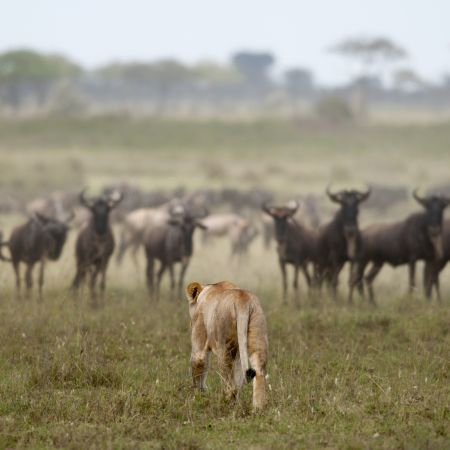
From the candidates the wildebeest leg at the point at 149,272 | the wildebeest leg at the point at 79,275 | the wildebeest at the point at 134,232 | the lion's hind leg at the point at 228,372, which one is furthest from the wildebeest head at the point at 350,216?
the lion's hind leg at the point at 228,372

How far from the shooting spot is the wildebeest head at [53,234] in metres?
14.9

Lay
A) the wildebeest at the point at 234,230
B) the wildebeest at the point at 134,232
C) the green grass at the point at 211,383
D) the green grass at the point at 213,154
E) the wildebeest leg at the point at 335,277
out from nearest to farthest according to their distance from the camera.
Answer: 1. the green grass at the point at 211,383
2. the wildebeest leg at the point at 335,277
3. the wildebeest at the point at 134,232
4. the wildebeest at the point at 234,230
5. the green grass at the point at 213,154

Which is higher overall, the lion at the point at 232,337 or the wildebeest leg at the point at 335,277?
the lion at the point at 232,337

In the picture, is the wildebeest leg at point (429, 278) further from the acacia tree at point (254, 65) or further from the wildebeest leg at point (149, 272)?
the acacia tree at point (254, 65)

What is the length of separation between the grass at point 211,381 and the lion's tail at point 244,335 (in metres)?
0.41

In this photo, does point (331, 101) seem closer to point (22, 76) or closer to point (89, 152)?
point (89, 152)

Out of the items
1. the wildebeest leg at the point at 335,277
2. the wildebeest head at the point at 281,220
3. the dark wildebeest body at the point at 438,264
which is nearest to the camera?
the wildebeest leg at the point at 335,277

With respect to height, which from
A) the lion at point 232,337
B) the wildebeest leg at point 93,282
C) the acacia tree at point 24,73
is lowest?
the wildebeest leg at point 93,282

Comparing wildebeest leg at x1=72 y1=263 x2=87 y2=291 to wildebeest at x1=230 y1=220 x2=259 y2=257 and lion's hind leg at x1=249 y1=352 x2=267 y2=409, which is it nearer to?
wildebeest at x1=230 y1=220 x2=259 y2=257

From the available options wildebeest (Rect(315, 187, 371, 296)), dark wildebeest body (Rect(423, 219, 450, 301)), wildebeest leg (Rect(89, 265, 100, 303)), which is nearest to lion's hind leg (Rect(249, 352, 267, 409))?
wildebeest leg (Rect(89, 265, 100, 303))

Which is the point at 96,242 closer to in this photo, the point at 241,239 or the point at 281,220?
the point at 281,220

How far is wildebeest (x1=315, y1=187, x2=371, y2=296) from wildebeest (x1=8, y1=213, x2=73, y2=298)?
14.0ft

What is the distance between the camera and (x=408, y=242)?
47.7 ft

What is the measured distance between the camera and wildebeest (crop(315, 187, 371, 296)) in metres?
14.5
